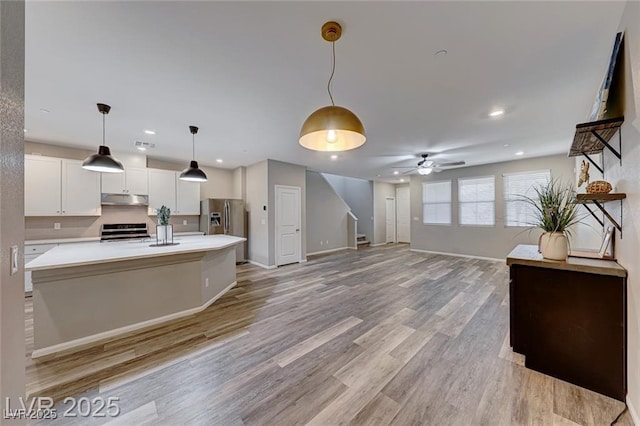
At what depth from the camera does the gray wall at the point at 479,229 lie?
573 cm

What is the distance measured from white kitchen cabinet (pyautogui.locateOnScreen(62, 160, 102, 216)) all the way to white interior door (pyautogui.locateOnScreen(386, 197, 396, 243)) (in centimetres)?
898

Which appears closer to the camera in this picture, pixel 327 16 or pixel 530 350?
pixel 327 16

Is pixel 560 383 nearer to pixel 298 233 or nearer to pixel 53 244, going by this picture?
pixel 298 233

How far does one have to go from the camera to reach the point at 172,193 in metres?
5.64

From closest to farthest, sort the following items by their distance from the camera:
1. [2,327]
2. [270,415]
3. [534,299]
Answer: [2,327], [270,415], [534,299]

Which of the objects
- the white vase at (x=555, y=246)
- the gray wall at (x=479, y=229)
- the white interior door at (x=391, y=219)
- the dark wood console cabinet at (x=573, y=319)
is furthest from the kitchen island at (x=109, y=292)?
the white interior door at (x=391, y=219)

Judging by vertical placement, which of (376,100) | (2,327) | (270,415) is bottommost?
(270,415)

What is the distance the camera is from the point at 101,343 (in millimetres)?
2494

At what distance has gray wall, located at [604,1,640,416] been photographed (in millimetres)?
1450

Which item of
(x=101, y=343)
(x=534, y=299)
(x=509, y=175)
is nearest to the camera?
(x=534, y=299)

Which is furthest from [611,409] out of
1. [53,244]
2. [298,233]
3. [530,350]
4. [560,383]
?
[53,244]

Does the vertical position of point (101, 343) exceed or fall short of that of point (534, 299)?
it falls short

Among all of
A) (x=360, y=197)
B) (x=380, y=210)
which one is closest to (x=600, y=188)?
(x=380, y=210)

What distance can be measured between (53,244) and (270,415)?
5.17 metres
